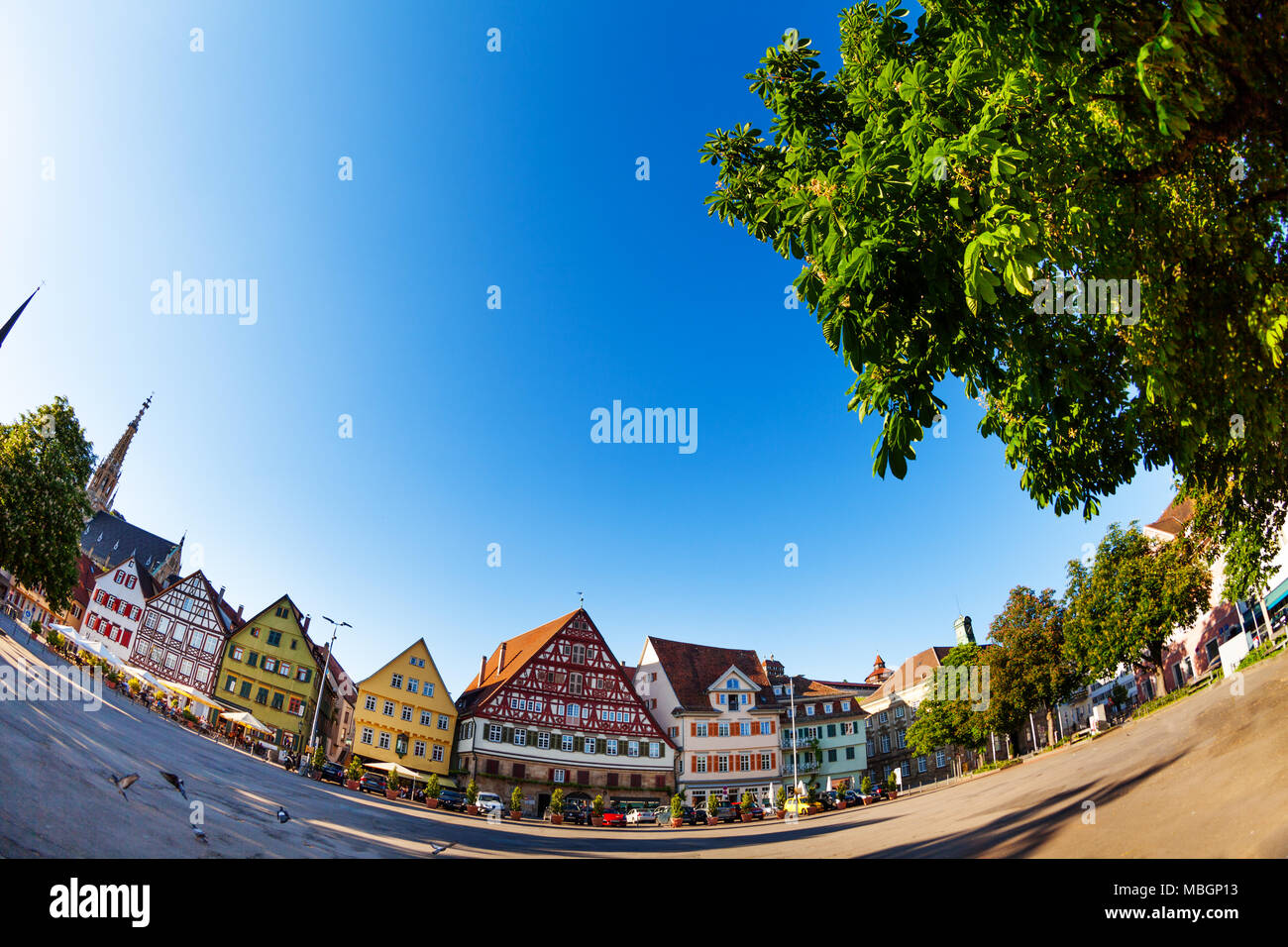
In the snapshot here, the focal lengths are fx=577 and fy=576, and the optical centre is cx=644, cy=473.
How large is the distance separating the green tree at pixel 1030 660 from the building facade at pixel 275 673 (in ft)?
178

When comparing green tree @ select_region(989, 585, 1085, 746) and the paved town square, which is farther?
green tree @ select_region(989, 585, 1085, 746)

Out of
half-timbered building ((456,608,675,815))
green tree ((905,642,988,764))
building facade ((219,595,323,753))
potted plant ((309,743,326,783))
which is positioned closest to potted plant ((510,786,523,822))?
half-timbered building ((456,608,675,815))

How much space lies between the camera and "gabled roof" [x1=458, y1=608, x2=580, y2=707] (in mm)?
47125

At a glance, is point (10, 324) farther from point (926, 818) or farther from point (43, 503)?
point (926, 818)

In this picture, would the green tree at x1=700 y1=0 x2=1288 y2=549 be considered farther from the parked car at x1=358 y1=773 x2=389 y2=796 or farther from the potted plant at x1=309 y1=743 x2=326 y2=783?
the potted plant at x1=309 y1=743 x2=326 y2=783

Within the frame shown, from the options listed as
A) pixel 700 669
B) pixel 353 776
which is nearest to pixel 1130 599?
pixel 700 669

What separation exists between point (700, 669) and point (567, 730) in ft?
44.8

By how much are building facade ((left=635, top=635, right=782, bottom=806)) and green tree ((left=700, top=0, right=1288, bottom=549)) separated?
147ft

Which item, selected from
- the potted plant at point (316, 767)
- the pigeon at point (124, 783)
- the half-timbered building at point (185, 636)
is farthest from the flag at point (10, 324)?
the half-timbered building at point (185, 636)

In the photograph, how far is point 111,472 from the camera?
9469 cm

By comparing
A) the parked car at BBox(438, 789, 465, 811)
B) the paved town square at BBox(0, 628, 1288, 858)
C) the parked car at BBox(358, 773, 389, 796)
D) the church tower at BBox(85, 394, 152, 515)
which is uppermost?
the church tower at BBox(85, 394, 152, 515)

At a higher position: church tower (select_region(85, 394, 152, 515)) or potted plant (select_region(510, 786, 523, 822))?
church tower (select_region(85, 394, 152, 515))
